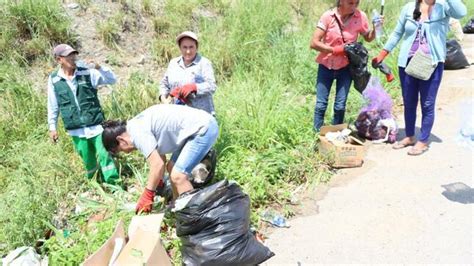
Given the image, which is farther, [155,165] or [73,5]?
[73,5]

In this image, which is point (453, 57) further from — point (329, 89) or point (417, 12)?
point (329, 89)

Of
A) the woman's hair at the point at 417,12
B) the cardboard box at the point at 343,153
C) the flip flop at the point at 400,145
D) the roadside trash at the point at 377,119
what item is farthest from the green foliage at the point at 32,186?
the woman's hair at the point at 417,12

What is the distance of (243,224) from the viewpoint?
3016 millimetres

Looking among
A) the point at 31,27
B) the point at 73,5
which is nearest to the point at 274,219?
the point at 31,27

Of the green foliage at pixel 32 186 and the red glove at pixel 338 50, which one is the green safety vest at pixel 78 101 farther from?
the red glove at pixel 338 50

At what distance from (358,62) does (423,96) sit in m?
0.73

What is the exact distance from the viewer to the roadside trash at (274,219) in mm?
3561

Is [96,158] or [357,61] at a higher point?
[357,61]

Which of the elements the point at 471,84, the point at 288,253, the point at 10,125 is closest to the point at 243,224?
the point at 288,253

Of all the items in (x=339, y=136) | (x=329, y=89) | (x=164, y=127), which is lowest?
(x=339, y=136)

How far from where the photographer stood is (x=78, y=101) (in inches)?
156

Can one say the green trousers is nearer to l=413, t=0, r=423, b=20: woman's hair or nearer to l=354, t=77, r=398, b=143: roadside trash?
l=354, t=77, r=398, b=143: roadside trash

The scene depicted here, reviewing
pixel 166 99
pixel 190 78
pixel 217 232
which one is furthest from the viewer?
pixel 166 99

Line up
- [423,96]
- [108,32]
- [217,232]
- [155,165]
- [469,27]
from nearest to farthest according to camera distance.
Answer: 1. [217,232]
2. [155,165]
3. [423,96]
4. [108,32]
5. [469,27]
